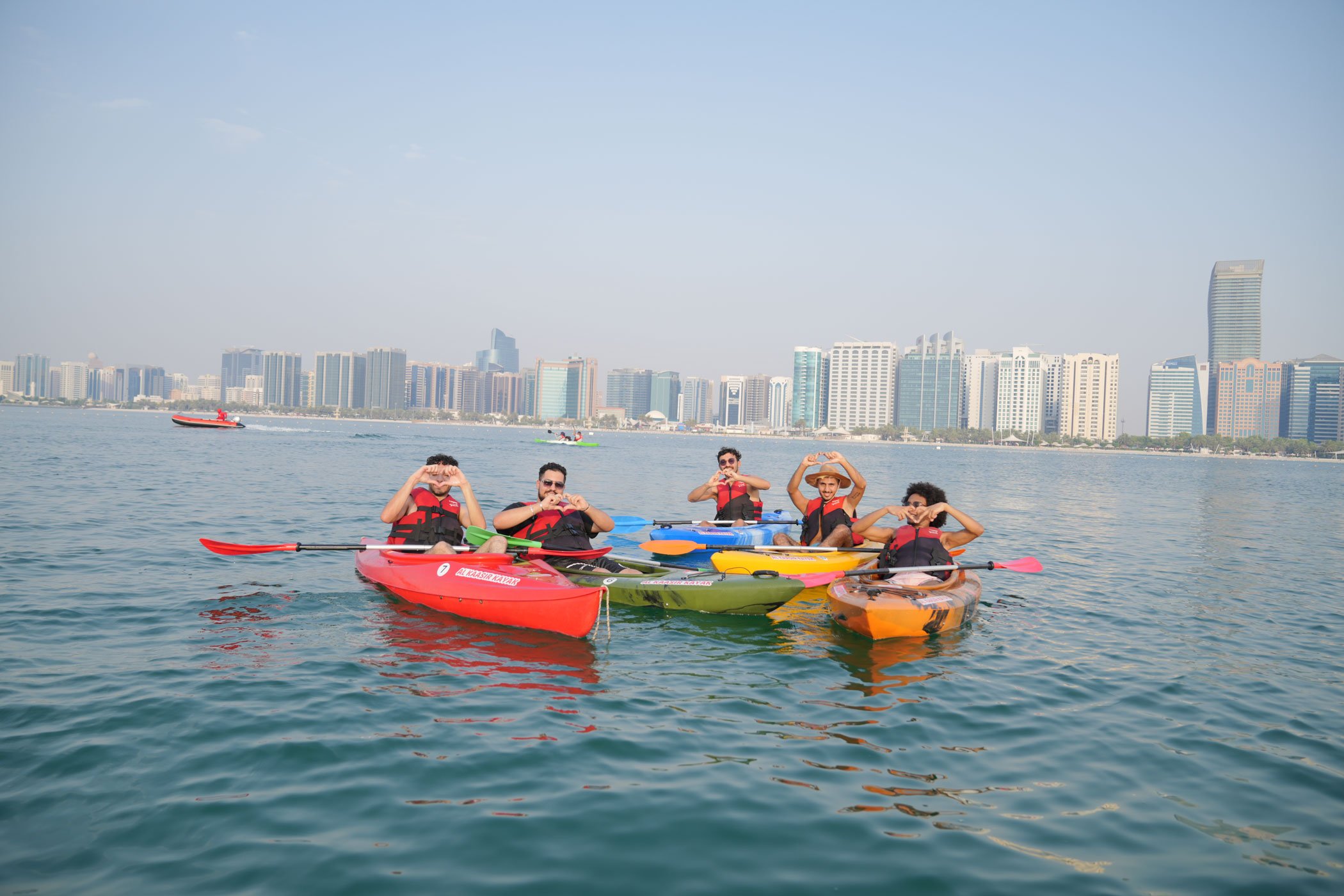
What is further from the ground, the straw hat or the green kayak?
the straw hat

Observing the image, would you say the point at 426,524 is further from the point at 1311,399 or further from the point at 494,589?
the point at 1311,399

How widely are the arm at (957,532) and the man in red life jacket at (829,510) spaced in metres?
1.66

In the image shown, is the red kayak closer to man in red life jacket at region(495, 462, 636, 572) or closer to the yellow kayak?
man in red life jacket at region(495, 462, 636, 572)

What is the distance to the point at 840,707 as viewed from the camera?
6.85m

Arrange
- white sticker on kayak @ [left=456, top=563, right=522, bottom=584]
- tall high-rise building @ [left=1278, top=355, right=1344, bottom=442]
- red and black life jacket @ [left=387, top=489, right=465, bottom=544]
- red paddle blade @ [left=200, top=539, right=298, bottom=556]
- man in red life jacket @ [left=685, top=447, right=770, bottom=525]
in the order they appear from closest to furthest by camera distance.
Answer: white sticker on kayak @ [left=456, top=563, right=522, bottom=584] → red paddle blade @ [left=200, top=539, right=298, bottom=556] → red and black life jacket @ [left=387, top=489, right=465, bottom=544] → man in red life jacket @ [left=685, top=447, right=770, bottom=525] → tall high-rise building @ [left=1278, top=355, right=1344, bottom=442]

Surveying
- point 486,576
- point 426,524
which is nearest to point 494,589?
point 486,576

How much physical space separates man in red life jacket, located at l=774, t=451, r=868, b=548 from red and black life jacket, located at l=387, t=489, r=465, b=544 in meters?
5.13

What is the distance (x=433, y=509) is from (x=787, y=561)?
16.1 feet

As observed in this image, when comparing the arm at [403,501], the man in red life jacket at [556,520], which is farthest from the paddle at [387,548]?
the arm at [403,501]

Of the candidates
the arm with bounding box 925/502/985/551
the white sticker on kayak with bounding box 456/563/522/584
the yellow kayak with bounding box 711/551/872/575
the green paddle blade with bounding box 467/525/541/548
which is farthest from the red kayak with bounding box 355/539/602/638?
the arm with bounding box 925/502/985/551

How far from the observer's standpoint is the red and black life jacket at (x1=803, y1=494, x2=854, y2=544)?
1258 cm

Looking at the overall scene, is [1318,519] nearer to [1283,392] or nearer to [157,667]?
[157,667]

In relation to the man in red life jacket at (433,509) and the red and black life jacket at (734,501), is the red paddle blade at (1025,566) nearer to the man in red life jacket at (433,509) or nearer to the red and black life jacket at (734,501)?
the red and black life jacket at (734,501)

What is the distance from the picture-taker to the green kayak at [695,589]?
9297 millimetres
